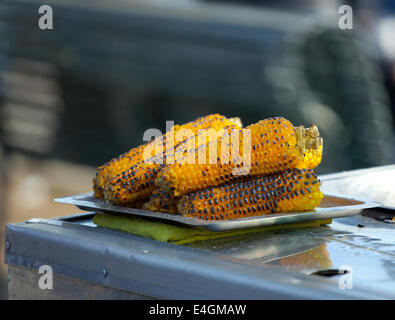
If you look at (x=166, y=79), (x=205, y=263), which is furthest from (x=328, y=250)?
(x=166, y=79)

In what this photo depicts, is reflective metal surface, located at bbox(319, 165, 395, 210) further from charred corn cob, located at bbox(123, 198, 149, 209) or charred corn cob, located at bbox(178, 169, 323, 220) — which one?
charred corn cob, located at bbox(123, 198, 149, 209)

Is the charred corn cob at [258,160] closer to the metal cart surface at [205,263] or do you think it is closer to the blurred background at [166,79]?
the metal cart surface at [205,263]

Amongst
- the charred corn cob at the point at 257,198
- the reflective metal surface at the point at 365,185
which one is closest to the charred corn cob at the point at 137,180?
the charred corn cob at the point at 257,198

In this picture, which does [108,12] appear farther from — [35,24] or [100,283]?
[100,283]

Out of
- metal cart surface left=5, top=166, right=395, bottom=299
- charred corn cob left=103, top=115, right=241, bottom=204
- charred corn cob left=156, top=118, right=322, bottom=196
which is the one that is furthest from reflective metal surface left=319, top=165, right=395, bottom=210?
charred corn cob left=103, top=115, right=241, bottom=204

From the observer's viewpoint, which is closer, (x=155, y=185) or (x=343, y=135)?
(x=155, y=185)
